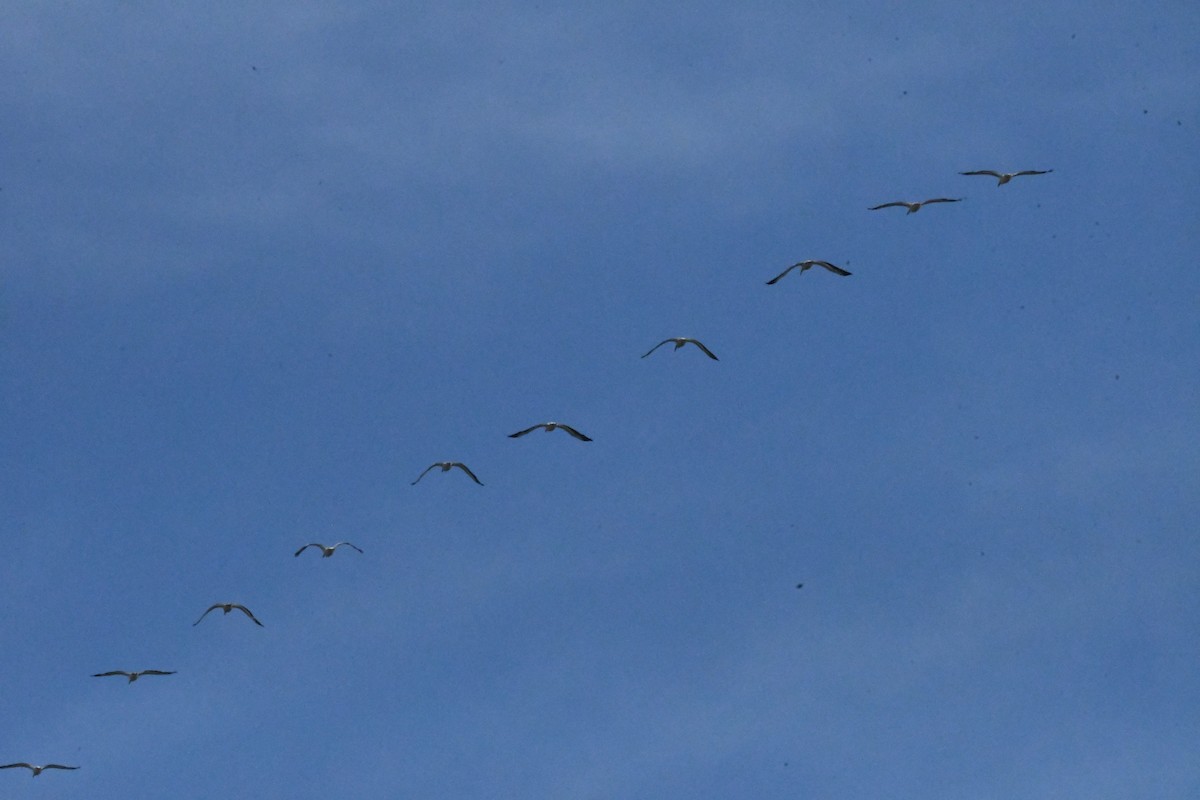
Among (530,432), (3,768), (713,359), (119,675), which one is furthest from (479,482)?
(3,768)

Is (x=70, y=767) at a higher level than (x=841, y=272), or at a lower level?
lower

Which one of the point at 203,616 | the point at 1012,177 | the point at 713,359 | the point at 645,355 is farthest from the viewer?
the point at 203,616

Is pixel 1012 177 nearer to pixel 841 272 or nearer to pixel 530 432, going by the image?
pixel 841 272

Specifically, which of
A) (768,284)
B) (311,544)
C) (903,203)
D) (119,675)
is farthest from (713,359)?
(119,675)

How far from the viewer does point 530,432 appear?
10981 cm

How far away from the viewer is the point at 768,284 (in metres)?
Answer: 103

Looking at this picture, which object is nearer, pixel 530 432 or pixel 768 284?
pixel 768 284

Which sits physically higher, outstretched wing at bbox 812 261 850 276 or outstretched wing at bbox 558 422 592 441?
outstretched wing at bbox 812 261 850 276

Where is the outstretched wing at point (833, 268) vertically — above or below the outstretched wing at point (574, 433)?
above

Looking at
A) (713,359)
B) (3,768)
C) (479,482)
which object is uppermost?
(713,359)

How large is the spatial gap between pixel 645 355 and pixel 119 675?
52.9m

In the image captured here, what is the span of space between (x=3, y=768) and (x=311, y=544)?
27.1 m

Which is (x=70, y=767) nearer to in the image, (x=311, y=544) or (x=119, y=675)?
(x=119, y=675)

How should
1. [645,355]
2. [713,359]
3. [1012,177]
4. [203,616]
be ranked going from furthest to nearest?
[203,616] < [1012,177] < [713,359] < [645,355]
